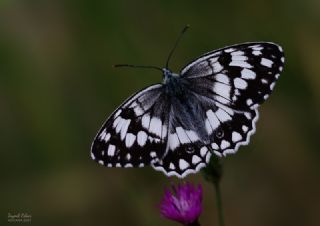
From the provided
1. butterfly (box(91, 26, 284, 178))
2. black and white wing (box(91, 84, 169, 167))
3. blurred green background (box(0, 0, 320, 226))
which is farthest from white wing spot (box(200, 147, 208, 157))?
blurred green background (box(0, 0, 320, 226))

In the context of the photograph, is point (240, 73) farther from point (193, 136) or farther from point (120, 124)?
point (120, 124)

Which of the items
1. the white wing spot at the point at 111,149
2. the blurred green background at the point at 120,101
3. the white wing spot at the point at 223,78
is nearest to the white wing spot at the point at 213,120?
the white wing spot at the point at 223,78

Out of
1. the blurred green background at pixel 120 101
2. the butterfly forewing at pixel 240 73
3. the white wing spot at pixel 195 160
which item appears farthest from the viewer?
the blurred green background at pixel 120 101

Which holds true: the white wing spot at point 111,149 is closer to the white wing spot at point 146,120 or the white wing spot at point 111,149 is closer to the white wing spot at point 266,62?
the white wing spot at point 146,120

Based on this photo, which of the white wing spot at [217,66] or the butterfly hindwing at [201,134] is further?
the white wing spot at [217,66]

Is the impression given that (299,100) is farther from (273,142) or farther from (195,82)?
(195,82)

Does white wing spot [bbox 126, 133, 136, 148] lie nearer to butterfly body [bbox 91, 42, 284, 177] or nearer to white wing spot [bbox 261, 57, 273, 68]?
butterfly body [bbox 91, 42, 284, 177]
